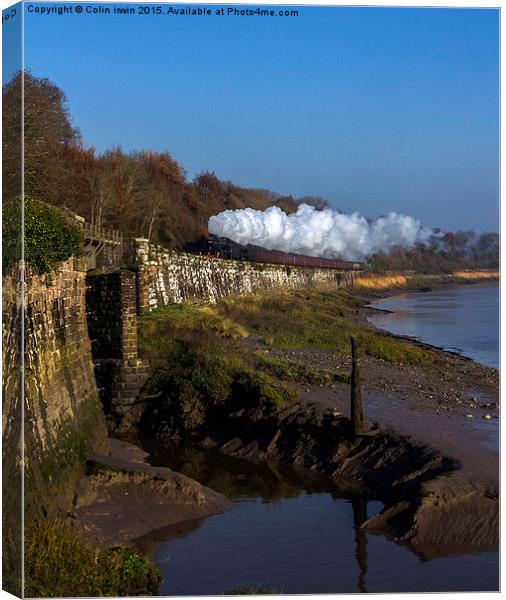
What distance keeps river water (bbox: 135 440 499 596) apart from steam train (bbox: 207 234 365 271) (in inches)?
1064

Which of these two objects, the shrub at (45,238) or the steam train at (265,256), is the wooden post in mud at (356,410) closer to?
the shrub at (45,238)

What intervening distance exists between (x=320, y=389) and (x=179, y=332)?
6.66 m

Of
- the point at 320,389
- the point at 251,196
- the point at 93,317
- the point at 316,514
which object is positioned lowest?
the point at 316,514

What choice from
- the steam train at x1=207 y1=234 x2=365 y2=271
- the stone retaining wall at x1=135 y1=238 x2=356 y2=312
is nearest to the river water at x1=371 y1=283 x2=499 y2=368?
the stone retaining wall at x1=135 y1=238 x2=356 y2=312

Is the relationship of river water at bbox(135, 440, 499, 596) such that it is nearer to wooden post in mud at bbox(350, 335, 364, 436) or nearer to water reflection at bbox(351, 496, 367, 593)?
water reflection at bbox(351, 496, 367, 593)

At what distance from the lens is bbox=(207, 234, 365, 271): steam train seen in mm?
45278

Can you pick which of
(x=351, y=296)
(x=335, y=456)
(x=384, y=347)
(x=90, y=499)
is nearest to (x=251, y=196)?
(x=351, y=296)

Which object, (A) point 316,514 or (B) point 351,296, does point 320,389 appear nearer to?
(A) point 316,514

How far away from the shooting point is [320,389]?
2289cm

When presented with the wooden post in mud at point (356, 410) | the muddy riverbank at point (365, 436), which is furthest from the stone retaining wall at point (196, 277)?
the wooden post in mud at point (356, 410)

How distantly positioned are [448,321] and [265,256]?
52.5ft

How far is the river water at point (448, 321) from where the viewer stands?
93.9ft

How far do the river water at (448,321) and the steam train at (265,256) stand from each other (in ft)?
25.1

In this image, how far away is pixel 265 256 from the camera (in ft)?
167
